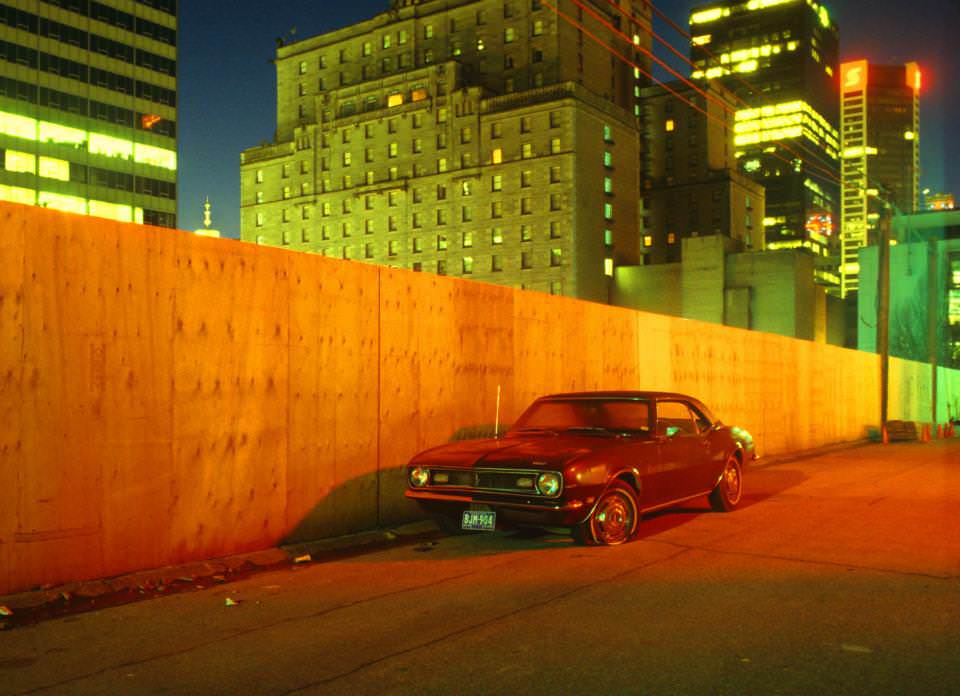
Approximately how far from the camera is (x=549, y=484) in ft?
23.9

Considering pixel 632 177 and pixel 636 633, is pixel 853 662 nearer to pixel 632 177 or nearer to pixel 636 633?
pixel 636 633

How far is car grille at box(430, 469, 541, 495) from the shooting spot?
7.36 meters

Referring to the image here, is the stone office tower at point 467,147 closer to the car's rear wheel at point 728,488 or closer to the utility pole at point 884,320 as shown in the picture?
the utility pole at point 884,320

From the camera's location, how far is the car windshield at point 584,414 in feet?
29.7

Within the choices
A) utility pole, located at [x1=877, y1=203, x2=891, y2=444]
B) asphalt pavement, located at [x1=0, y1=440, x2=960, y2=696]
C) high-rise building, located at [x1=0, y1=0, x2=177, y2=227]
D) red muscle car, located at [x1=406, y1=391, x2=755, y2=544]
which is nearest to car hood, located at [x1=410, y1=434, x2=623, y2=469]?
red muscle car, located at [x1=406, y1=391, x2=755, y2=544]

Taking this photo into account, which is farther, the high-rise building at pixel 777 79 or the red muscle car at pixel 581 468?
the high-rise building at pixel 777 79

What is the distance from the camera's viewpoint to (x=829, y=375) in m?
23.2

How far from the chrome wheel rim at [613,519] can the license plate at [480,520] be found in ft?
3.16

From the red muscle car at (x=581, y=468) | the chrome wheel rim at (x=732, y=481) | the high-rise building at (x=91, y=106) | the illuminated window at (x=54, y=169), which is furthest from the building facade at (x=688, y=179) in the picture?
the red muscle car at (x=581, y=468)

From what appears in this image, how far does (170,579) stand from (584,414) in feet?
14.9

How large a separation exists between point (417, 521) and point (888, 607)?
5.10 m

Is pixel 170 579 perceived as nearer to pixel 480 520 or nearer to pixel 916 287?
pixel 480 520

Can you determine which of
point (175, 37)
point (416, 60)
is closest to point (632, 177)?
point (416, 60)

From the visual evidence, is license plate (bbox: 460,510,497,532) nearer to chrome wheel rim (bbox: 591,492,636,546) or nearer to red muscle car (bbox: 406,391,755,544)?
red muscle car (bbox: 406,391,755,544)
